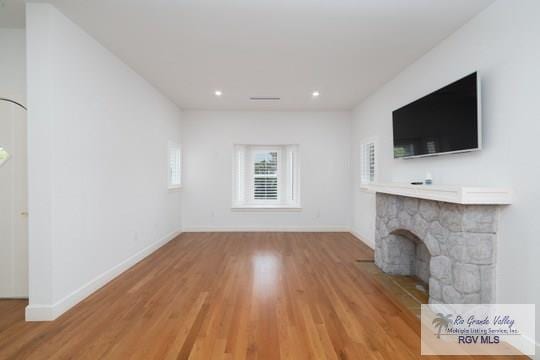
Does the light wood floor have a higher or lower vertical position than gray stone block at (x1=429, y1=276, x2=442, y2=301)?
lower

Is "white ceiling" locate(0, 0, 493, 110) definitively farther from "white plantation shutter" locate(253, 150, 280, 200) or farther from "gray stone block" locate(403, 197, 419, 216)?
"white plantation shutter" locate(253, 150, 280, 200)

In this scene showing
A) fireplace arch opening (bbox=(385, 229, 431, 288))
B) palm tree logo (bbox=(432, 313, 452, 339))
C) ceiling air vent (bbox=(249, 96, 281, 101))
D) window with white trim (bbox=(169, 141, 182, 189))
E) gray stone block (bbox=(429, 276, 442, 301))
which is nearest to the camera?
palm tree logo (bbox=(432, 313, 452, 339))

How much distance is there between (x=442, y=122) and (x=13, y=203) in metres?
4.58

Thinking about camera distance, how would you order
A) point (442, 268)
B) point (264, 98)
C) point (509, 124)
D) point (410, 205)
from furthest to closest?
point (264, 98) → point (410, 205) → point (442, 268) → point (509, 124)

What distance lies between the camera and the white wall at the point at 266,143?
6070 mm

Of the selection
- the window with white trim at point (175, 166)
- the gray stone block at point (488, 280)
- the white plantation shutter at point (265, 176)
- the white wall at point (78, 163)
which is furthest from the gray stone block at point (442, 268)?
the window with white trim at point (175, 166)

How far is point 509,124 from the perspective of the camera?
2117 millimetres

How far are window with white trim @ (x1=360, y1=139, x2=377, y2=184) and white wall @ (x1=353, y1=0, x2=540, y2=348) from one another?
1.87m

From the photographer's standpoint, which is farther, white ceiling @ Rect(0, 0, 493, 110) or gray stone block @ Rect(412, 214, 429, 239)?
gray stone block @ Rect(412, 214, 429, 239)

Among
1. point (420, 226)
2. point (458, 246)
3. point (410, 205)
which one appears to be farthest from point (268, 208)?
point (458, 246)

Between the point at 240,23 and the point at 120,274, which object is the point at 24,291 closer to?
the point at 120,274

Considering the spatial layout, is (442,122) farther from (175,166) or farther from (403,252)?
(175,166)

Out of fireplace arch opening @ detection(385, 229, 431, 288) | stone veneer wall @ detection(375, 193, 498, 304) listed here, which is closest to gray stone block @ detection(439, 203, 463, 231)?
stone veneer wall @ detection(375, 193, 498, 304)

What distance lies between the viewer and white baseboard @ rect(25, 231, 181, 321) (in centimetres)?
238
